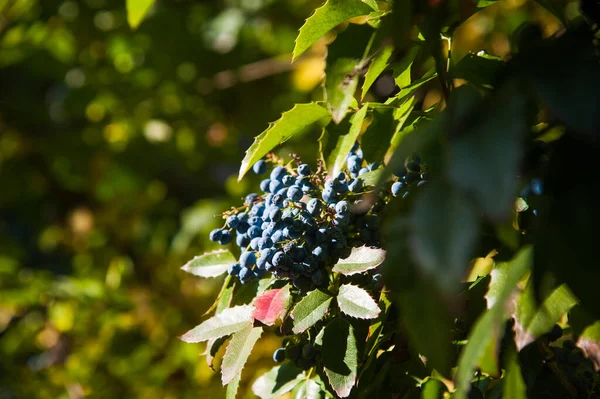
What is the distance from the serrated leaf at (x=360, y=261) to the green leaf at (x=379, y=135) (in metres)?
0.11

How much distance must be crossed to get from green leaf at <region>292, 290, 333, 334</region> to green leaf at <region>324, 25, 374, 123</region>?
7.8 inches

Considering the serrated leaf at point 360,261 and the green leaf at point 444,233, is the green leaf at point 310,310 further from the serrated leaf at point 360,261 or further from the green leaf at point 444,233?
the green leaf at point 444,233

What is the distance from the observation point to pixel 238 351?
26.4 inches

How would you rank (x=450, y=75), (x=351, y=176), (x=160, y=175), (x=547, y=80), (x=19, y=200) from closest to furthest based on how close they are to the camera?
(x=547, y=80)
(x=450, y=75)
(x=351, y=176)
(x=160, y=175)
(x=19, y=200)

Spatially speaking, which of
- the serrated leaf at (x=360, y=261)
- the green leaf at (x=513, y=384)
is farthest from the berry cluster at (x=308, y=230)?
the green leaf at (x=513, y=384)

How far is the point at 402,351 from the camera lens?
2.23 feet

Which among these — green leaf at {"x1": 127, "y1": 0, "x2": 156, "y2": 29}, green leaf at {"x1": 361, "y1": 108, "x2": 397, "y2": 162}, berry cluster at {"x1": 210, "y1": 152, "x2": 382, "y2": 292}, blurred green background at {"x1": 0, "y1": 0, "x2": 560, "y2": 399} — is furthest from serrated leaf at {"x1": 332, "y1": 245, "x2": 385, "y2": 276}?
blurred green background at {"x1": 0, "y1": 0, "x2": 560, "y2": 399}

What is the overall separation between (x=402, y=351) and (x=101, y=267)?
180 centimetres

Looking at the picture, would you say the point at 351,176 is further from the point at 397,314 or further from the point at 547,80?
the point at 547,80

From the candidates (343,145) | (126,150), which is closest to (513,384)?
(343,145)

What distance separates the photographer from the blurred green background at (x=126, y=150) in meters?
1.95

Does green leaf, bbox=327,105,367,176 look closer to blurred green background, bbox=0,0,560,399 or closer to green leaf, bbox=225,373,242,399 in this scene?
green leaf, bbox=225,373,242,399

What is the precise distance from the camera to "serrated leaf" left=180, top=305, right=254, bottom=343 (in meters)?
0.68

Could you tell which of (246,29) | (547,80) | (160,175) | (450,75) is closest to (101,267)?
(160,175)
